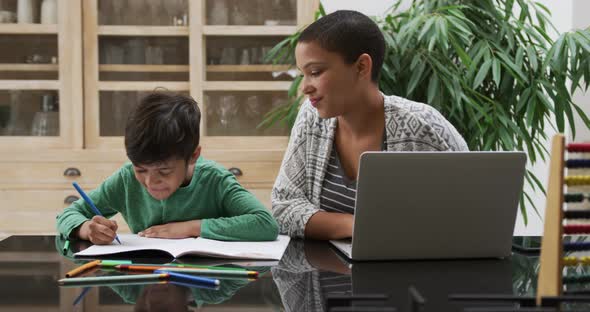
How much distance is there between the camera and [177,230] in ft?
4.16

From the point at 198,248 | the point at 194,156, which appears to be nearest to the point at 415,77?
the point at 194,156

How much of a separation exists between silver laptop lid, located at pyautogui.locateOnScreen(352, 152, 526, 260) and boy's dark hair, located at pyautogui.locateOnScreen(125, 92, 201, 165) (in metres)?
0.41

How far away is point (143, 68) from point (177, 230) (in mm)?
1998

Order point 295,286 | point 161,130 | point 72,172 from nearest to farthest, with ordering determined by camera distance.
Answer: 1. point 295,286
2. point 161,130
3. point 72,172

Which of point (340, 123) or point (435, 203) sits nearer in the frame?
point (435, 203)

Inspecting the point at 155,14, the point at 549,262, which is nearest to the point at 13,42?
the point at 155,14

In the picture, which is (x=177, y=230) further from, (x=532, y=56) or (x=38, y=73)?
(x=38, y=73)

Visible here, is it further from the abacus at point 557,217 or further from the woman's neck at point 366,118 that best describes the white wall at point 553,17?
the abacus at point 557,217

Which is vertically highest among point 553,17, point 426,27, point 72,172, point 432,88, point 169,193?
point 553,17

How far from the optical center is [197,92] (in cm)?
304

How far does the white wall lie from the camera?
2873mm

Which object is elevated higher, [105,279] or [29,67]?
[29,67]

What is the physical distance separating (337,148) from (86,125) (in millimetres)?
1787

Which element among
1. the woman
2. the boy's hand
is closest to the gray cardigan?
the woman
